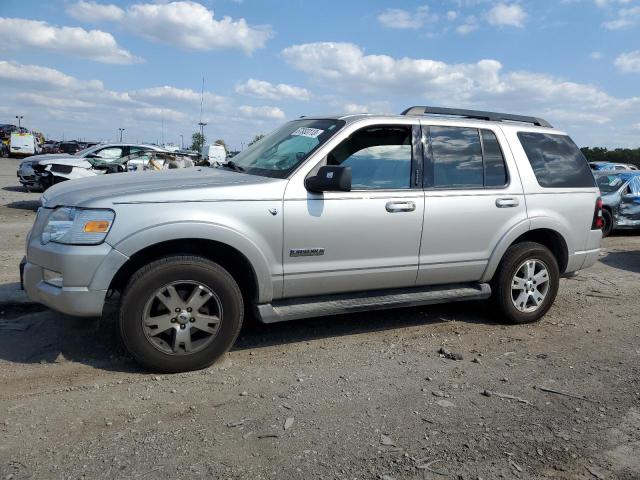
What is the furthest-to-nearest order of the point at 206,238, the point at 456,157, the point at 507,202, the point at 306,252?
the point at 507,202, the point at 456,157, the point at 306,252, the point at 206,238

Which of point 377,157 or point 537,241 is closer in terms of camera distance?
point 377,157

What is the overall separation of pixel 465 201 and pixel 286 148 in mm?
1649

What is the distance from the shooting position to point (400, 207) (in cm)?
462

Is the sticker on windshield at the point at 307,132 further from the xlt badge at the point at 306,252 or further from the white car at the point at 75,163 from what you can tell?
the white car at the point at 75,163

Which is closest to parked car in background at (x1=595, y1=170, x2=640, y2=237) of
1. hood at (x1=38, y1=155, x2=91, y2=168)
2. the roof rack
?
the roof rack

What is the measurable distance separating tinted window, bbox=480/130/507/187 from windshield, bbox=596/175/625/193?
863 centimetres

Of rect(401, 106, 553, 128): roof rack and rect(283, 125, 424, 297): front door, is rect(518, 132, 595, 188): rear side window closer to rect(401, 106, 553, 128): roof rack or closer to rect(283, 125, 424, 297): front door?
rect(401, 106, 553, 128): roof rack

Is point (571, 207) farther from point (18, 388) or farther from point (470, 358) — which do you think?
point (18, 388)

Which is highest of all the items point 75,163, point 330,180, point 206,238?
point 330,180

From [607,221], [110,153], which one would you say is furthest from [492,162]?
[110,153]

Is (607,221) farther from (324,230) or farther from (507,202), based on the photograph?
(324,230)

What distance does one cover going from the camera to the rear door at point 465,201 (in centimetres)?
485

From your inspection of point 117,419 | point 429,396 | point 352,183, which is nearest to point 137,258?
point 117,419

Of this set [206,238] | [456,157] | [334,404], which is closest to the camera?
[334,404]
